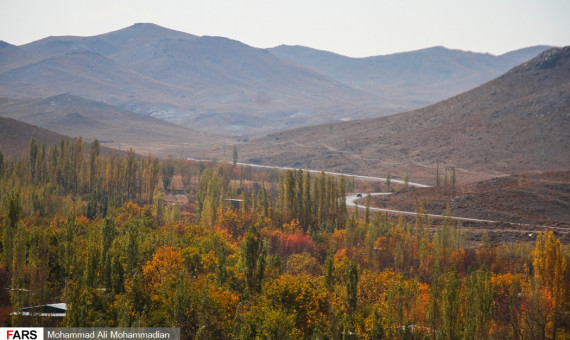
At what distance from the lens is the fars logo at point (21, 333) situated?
34.9 m

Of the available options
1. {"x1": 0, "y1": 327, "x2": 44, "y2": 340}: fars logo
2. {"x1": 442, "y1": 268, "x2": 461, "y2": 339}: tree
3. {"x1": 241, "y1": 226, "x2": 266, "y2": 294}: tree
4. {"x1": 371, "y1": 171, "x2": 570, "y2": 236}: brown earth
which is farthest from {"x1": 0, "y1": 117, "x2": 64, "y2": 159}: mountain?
{"x1": 442, "y1": 268, "x2": 461, "y2": 339}: tree

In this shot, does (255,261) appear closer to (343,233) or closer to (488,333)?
(488,333)

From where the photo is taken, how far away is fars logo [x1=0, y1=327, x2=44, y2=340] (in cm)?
3494

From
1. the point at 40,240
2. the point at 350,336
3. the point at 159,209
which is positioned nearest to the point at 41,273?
the point at 40,240

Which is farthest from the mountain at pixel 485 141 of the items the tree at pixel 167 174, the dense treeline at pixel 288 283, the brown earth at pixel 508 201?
the dense treeline at pixel 288 283

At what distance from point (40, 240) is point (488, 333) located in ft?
108

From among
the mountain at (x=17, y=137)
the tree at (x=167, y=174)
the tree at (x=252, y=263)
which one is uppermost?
the mountain at (x=17, y=137)

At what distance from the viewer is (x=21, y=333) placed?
1394 inches

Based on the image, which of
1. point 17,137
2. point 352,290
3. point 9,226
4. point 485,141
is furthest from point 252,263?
point 485,141

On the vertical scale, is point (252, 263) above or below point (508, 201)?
below

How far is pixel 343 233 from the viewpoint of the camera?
77.8m

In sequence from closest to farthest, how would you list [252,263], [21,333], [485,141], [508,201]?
[21,333], [252,263], [508,201], [485,141]

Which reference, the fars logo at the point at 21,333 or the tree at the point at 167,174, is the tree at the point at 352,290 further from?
the tree at the point at 167,174

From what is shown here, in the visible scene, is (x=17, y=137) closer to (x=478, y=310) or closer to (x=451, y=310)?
(x=451, y=310)
